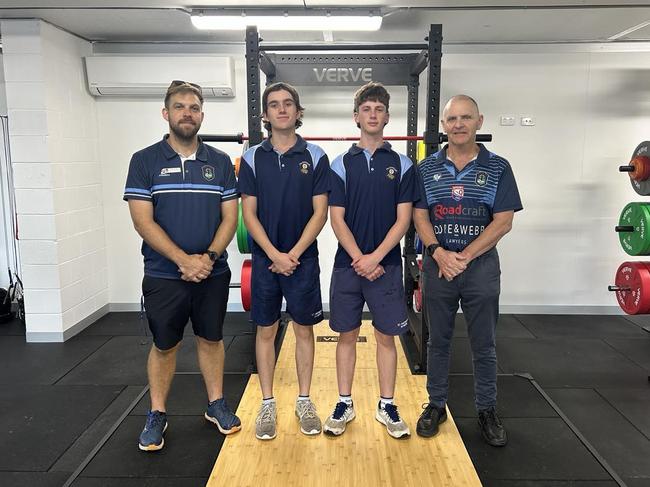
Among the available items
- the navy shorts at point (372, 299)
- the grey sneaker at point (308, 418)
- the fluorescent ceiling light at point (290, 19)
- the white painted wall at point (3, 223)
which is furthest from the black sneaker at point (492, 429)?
the white painted wall at point (3, 223)

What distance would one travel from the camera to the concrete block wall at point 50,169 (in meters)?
3.80

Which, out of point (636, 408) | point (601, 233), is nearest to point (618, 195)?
point (601, 233)

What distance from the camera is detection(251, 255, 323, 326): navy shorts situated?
7.89ft

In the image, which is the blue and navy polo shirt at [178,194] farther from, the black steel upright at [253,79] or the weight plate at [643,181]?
the weight plate at [643,181]

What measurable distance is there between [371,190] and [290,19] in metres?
1.78

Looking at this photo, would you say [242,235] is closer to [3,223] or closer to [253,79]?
[253,79]

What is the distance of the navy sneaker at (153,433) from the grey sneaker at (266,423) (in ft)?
1.50

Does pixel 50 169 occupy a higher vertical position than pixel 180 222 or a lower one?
higher

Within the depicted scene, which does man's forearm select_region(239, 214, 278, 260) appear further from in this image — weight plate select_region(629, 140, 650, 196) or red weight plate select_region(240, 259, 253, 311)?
weight plate select_region(629, 140, 650, 196)

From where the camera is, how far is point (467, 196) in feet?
7.70

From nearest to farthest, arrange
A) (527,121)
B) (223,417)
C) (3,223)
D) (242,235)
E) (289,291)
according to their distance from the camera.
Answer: (289,291) → (223,417) → (242,235) → (527,121) → (3,223)

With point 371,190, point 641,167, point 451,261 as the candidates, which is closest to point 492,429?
point 451,261

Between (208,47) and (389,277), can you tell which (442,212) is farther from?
(208,47)

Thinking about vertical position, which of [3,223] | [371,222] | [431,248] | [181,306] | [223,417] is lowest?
[223,417]
